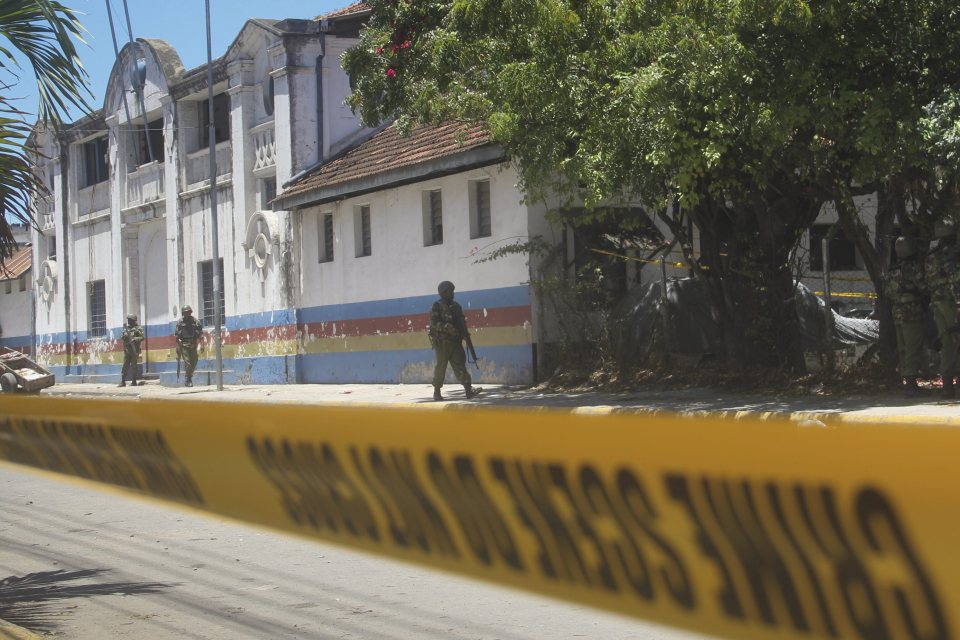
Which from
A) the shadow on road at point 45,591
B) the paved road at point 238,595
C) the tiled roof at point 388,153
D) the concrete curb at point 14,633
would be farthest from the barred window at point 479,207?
the concrete curb at point 14,633

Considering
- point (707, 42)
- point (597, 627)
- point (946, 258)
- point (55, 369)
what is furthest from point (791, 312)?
point (55, 369)

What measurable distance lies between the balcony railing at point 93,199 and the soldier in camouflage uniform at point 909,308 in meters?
24.7

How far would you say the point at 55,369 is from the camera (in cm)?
3531

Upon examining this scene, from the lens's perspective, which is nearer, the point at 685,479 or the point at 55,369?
the point at 685,479

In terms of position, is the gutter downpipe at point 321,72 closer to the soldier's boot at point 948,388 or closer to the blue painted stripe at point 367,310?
the blue painted stripe at point 367,310

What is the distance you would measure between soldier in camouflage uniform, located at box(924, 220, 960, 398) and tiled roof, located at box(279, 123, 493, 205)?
25.3 feet

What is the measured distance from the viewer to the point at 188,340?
82.9ft

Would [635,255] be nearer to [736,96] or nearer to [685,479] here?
[736,96]

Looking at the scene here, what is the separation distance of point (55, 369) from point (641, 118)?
27.8 metres

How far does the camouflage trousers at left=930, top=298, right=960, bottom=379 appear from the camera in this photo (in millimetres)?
12492

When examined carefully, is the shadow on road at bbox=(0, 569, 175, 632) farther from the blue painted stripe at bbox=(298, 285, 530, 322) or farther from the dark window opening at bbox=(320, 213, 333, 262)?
the dark window opening at bbox=(320, 213, 333, 262)

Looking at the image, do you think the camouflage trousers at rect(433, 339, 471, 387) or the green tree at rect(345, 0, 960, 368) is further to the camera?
the camouflage trousers at rect(433, 339, 471, 387)

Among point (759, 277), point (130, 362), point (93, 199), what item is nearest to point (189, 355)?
point (130, 362)

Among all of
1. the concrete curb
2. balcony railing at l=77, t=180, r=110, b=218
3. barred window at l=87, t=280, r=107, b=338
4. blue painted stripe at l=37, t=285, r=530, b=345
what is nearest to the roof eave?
blue painted stripe at l=37, t=285, r=530, b=345
